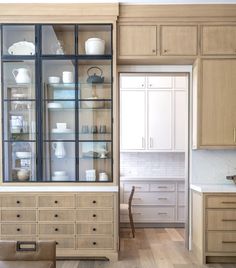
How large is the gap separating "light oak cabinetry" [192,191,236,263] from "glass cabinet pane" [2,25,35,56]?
2624 millimetres

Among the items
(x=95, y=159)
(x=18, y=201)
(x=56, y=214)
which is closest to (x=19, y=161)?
(x=18, y=201)

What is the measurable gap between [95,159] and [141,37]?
1539 mm

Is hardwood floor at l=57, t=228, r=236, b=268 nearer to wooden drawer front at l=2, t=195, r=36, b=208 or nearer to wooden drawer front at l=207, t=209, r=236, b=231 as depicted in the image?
wooden drawer front at l=207, t=209, r=236, b=231

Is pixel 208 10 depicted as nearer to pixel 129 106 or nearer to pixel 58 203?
pixel 129 106

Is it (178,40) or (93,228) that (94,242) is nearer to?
(93,228)

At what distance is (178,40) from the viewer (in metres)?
4.24

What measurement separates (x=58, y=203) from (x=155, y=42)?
217 cm

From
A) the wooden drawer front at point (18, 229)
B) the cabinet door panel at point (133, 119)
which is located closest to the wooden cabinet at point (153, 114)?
the cabinet door panel at point (133, 119)

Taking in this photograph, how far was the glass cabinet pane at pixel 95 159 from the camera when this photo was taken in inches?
170

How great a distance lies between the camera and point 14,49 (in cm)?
431

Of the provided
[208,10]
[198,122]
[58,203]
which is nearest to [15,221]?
[58,203]

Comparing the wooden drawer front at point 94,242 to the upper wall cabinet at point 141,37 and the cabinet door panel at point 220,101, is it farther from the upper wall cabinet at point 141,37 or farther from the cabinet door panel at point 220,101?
the upper wall cabinet at point 141,37

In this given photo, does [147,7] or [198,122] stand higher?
[147,7]

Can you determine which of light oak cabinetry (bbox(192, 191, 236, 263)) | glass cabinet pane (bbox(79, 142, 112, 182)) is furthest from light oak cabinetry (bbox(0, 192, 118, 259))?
light oak cabinetry (bbox(192, 191, 236, 263))
